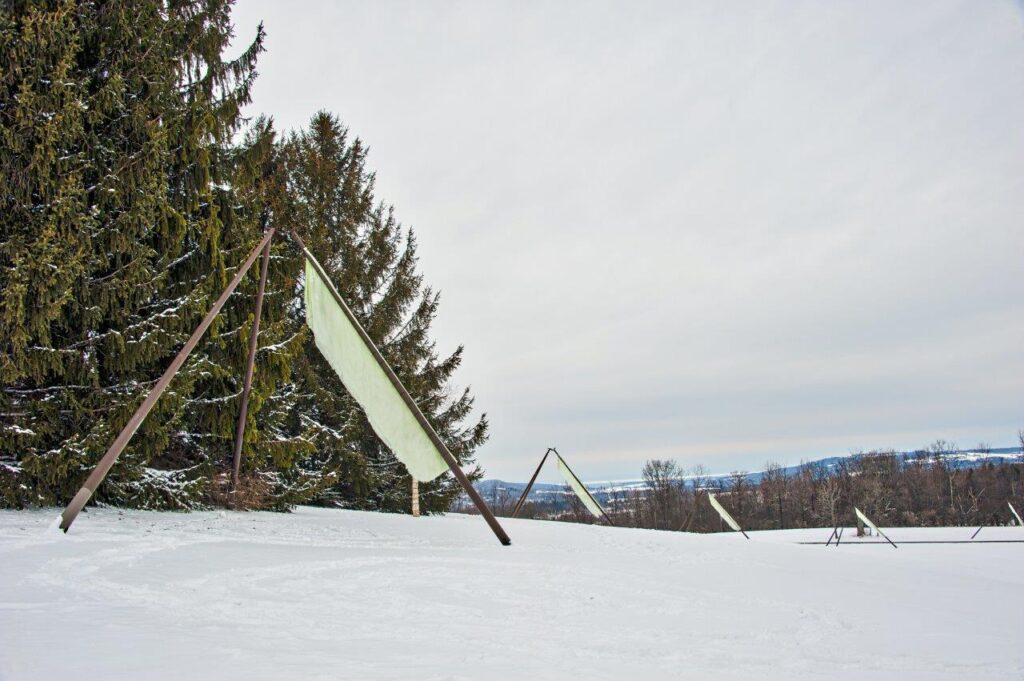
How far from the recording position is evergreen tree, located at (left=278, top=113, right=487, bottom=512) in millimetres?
17203

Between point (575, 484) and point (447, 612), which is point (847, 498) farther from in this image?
point (447, 612)

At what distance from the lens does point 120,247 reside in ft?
27.6

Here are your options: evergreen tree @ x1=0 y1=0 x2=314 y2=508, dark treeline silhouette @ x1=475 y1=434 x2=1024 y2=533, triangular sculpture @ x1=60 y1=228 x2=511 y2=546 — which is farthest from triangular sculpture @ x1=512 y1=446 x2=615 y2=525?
dark treeline silhouette @ x1=475 y1=434 x2=1024 y2=533

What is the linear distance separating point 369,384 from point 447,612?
410cm

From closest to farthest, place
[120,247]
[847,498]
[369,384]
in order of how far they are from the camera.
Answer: [369,384]
[120,247]
[847,498]

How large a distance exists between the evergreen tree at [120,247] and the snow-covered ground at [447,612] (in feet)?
3.92

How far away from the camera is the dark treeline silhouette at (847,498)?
223 feet

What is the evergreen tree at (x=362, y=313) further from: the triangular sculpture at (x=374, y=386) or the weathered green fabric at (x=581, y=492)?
the triangular sculpture at (x=374, y=386)

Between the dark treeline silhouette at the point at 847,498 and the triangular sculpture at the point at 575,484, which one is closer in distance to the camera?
the triangular sculpture at the point at 575,484

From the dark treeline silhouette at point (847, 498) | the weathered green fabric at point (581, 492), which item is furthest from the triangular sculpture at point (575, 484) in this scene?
the dark treeline silhouette at point (847, 498)

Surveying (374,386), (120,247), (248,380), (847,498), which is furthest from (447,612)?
(847,498)

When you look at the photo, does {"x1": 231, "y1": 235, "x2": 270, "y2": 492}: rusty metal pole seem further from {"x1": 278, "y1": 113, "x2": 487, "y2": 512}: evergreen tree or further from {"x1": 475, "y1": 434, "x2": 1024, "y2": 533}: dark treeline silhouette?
{"x1": 475, "y1": 434, "x2": 1024, "y2": 533}: dark treeline silhouette

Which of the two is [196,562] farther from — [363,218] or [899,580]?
[363,218]

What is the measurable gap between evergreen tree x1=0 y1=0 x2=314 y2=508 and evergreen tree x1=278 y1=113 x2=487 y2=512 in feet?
18.9
